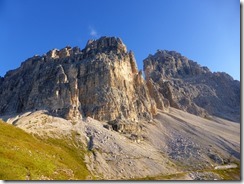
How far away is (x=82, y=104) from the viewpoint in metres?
108

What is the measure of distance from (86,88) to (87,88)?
1.33ft

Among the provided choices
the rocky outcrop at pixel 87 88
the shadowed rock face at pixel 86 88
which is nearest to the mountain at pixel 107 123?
the rocky outcrop at pixel 87 88

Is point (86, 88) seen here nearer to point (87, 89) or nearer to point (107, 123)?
point (87, 89)

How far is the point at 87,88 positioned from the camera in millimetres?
113438

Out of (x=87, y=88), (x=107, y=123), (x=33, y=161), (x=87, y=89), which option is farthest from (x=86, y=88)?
(x=33, y=161)

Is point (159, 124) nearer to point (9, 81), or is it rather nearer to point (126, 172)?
point (126, 172)

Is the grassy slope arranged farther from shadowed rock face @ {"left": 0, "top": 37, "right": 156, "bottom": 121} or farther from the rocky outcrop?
shadowed rock face @ {"left": 0, "top": 37, "right": 156, "bottom": 121}

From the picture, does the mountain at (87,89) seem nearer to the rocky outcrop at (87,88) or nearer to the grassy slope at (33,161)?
the rocky outcrop at (87,88)

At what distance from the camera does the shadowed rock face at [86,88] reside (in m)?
105

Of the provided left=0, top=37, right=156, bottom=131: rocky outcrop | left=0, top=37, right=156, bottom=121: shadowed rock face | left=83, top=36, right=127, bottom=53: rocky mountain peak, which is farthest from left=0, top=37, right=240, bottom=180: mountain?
left=83, top=36, right=127, bottom=53: rocky mountain peak

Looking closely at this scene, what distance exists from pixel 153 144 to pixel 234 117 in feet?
352

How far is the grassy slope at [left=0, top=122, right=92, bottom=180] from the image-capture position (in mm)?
24986

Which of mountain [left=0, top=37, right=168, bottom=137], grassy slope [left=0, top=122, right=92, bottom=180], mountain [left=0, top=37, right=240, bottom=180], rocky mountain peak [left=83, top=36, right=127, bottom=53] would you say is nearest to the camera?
grassy slope [left=0, top=122, right=92, bottom=180]

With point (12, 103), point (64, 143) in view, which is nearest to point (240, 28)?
point (64, 143)
